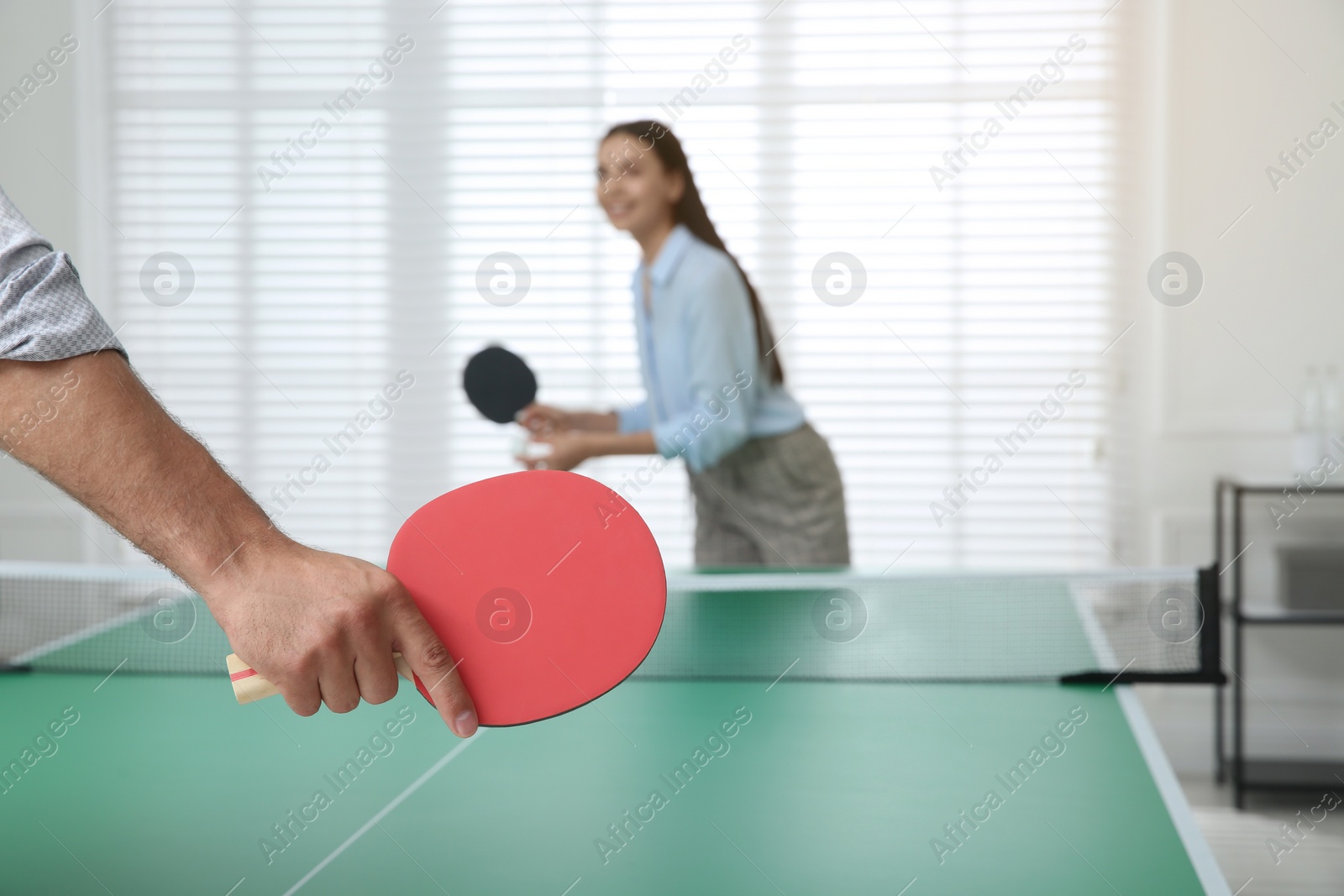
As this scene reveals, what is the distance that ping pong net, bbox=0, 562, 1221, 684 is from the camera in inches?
71.5

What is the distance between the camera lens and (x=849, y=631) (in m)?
1.97

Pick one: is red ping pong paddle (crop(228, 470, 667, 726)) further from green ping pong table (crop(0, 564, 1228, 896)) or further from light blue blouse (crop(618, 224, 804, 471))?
light blue blouse (crop(618, 224, 804, 471))

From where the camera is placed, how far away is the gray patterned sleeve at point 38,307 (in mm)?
854

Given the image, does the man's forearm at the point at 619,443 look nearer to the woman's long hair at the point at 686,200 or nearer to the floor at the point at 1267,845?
the woman's long hair at the point at 686,200

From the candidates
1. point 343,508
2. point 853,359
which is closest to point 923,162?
point 853,359

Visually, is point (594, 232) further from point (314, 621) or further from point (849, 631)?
point (314, 621)

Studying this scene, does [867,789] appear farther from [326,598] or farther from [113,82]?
[113,82]

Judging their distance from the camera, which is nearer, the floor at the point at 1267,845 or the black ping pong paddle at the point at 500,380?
the black ping pong paddle at the point at 500,380

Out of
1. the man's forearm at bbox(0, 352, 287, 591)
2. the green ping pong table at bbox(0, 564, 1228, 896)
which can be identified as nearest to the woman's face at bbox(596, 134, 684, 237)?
the green ping pong table at bbox(0, 564, 1228, 896)

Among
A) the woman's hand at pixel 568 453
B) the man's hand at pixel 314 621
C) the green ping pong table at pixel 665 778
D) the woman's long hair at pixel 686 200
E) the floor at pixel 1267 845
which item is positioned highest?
the woman's long hair at pixel 686 200

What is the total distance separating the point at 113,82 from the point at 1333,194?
14.6 feet

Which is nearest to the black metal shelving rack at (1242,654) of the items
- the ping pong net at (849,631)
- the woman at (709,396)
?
the ping pong net at (849,631)

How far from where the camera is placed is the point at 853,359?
397 centimetres

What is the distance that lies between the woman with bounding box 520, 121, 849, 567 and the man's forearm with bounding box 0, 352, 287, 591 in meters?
1.76
